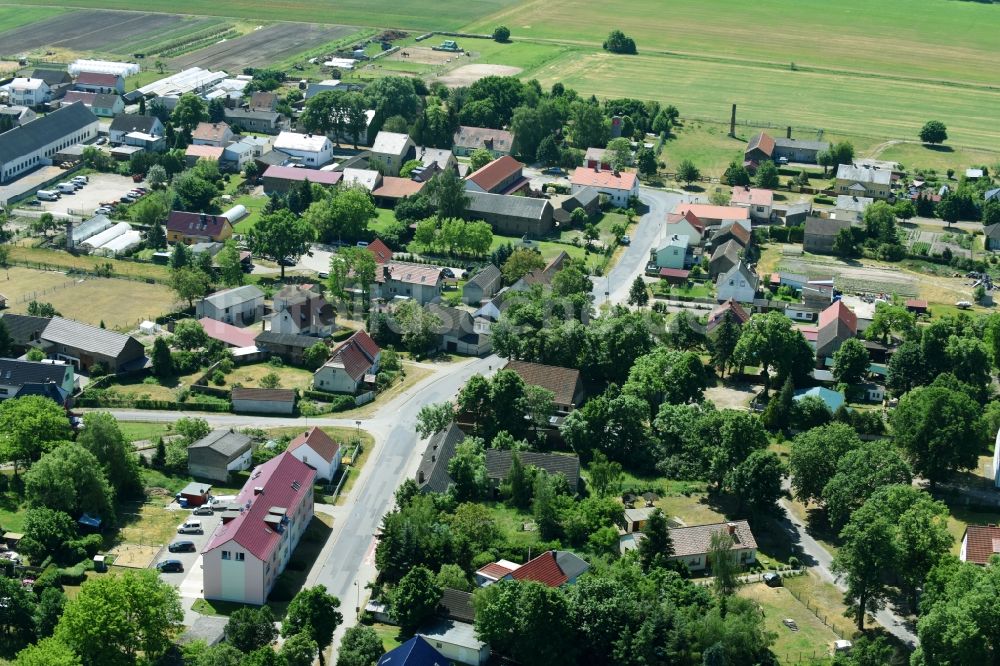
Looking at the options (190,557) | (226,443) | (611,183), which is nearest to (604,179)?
(611,183)

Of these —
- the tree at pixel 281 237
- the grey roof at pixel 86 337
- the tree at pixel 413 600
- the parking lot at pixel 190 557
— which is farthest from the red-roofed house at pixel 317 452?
the tree at pixel 281 237

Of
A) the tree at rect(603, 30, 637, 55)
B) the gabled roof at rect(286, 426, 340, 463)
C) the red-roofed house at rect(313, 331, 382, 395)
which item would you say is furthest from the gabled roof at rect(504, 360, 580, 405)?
the tree at rect(603, 30, 637, 55)

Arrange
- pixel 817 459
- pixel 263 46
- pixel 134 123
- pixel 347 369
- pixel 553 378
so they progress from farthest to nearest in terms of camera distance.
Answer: pixel 263 46 → pixel 134 123 → pixel 347 369 → pixel 553 378 → pixel 817 459

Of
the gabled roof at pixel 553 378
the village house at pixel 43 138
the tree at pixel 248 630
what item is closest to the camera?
the tree at pixel 248 630

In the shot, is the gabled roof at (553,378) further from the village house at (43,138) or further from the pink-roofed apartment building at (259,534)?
the village house at (43,138)

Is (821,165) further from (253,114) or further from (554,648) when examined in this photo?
(554,648)

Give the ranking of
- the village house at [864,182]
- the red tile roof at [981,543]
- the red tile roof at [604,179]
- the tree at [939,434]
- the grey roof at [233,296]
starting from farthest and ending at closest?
the village house at [864,182], the red tile roof at [604,179], the grey roof at [233,296], the tree at [939,434], the red tile roof at [981,543]

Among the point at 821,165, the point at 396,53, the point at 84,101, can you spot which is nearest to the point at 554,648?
the point at 821,165

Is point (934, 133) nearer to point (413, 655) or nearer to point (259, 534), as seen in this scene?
point (259, 534)
